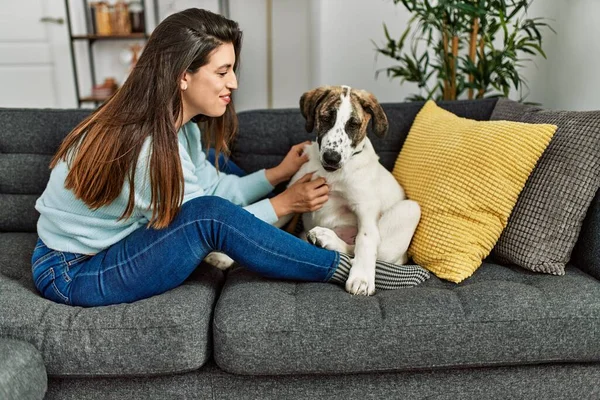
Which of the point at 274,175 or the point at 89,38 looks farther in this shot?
the point at 89,38

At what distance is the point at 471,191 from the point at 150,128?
1136mm

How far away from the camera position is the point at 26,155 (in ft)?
7.61

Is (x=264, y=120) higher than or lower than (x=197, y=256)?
higher

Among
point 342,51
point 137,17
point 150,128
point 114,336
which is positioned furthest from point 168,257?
→ point 137,17

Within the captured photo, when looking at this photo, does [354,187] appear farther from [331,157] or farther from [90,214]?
[90,214]

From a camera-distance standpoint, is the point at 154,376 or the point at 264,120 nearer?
the point at 154,376

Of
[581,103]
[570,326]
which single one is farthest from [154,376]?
[581,103]

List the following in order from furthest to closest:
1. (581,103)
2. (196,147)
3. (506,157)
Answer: (581,103) < (196,147) < (506,157)

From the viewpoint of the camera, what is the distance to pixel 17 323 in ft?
4.83

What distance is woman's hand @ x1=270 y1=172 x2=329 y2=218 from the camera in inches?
74.6

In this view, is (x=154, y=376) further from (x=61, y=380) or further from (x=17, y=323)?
(x=17, y=323)

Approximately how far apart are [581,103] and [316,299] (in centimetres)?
199

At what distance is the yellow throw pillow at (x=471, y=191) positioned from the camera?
1.80 m

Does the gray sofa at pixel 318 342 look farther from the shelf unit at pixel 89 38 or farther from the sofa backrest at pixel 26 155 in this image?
the shelf unit at pixel 89 38
